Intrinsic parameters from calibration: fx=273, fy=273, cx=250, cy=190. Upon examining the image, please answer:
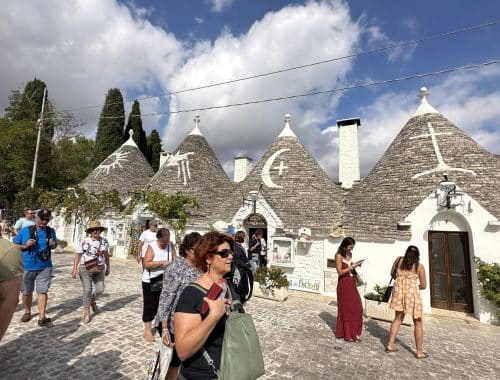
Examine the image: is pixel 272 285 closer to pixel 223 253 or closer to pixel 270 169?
pixel 270 169

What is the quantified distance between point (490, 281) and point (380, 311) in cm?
302

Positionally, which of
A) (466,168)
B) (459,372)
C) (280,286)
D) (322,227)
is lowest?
(459,372)

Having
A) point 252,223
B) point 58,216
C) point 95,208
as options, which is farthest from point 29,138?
point 252,223

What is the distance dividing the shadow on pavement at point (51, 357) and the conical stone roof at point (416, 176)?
25.8ft

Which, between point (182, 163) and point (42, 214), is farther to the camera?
point (182, 163)

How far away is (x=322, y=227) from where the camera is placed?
991 cm

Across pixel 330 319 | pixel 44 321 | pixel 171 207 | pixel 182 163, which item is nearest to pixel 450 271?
pixel 330 319

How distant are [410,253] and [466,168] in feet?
20.2

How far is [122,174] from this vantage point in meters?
19.0

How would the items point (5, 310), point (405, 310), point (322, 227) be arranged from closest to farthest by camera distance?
point (5, 310) → point (405, 310) → point (322, 227)

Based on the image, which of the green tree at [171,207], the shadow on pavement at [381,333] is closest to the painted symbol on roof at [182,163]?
the green tree at [171,207]

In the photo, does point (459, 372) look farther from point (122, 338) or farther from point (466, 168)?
point (466, 168)

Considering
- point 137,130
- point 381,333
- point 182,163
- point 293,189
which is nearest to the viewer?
point 381,333

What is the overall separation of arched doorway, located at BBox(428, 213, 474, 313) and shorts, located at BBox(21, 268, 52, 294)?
9.89 meters
